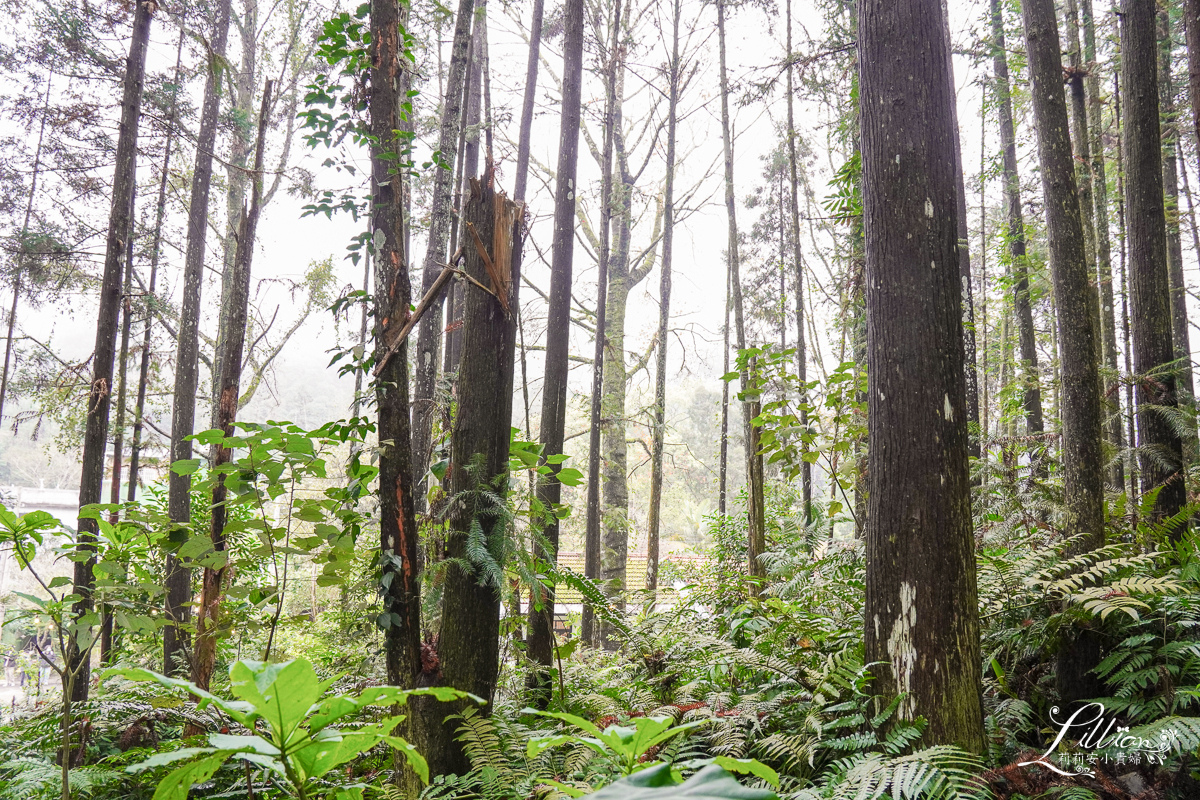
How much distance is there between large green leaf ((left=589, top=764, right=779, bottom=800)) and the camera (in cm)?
49

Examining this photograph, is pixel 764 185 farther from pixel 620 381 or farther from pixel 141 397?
pixel 141 397

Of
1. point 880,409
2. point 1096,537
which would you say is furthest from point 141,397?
point 1096,537

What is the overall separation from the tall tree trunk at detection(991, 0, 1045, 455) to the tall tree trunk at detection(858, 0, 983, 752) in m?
5.46

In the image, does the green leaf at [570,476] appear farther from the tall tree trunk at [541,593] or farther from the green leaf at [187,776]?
the green leaf at [187,776]

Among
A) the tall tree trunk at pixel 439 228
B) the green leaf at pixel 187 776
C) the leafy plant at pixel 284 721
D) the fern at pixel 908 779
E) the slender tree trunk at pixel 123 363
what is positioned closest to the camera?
the leafy plant at pixel 284 721

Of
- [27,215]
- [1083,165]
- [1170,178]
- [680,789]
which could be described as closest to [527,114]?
[680,789]

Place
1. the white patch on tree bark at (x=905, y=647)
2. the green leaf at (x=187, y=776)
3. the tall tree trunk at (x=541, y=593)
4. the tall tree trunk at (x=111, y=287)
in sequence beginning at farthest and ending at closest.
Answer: the tall tree trunk at (x=111, y=287)
the tall tree trunk at (x=541, y=593)
the white patch on tree bark at (x=905, y=647)
the green leaf at (x=187, y=776)

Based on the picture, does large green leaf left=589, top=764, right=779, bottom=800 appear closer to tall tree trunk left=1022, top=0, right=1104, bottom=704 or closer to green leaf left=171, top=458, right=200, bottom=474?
green leaf left=171, top=458, right=200, bottom=474

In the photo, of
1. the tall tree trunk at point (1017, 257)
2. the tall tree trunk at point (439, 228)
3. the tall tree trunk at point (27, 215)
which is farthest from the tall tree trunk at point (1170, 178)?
the tall tree trunk at point (27, 215)

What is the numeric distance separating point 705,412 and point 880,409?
26.9 m

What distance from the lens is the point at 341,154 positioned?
3129 millimetres

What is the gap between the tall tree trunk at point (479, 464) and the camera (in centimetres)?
261

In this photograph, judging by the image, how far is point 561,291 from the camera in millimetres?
4984

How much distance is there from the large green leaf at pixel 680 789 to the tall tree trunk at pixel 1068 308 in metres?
3.02
